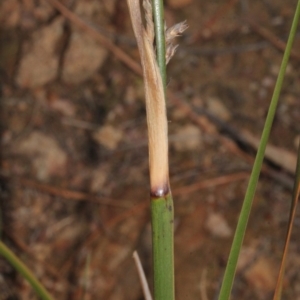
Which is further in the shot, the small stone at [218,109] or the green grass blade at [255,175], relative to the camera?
the small stone at [218,109]

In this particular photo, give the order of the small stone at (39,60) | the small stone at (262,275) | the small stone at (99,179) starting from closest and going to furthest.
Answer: the small stone at (262,275) → the small stone at (99,179) → the small stone at (39,60)

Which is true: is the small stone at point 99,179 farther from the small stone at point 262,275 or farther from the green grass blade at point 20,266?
the green grass blade at point 20,266

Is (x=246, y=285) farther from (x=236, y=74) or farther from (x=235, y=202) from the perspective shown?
(x=236, y=74)

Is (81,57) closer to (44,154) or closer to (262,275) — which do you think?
(44,154)

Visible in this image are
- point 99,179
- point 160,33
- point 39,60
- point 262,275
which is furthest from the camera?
point 39,60

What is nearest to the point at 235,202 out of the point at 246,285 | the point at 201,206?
the point at 201,206

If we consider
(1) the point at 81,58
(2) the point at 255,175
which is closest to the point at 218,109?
(1) the point at 81,58

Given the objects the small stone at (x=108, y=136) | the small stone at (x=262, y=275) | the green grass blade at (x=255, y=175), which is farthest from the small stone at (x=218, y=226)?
the green grass blade at (x=255, y=175)

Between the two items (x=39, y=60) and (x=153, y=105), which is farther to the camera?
(x=39, y=60)
